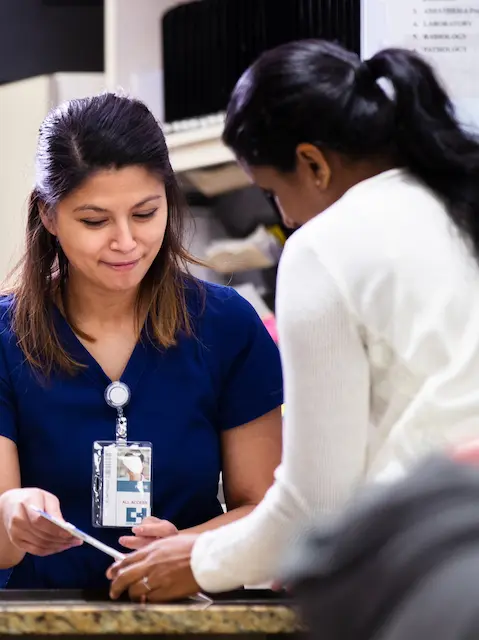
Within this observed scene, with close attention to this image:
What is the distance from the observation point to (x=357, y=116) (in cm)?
102

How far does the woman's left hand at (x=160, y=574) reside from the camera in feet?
3.43

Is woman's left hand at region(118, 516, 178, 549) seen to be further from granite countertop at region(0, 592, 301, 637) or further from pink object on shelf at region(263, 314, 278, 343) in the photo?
pink object on shelf at region(263, 314, 278, 343)

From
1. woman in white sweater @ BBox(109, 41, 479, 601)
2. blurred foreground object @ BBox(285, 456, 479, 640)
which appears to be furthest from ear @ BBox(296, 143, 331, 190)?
blurred foreground object @ BBox(285, 456, 479, 640)

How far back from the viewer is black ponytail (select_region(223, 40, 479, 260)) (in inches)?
39.8

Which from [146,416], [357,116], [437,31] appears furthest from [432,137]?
[437,31]

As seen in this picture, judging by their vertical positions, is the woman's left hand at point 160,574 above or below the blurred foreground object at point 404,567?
below

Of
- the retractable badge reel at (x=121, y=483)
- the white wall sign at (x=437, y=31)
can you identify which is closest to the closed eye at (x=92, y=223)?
the retractable badge reel at (x=121, y=483)

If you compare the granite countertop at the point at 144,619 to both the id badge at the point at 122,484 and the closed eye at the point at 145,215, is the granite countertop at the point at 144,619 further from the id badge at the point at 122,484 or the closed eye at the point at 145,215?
the closed eye at the point at 145,215

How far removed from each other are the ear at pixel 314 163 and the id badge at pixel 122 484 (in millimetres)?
517

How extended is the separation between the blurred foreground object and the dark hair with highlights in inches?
45.1

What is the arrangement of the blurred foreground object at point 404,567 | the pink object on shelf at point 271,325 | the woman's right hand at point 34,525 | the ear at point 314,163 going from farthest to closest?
the pink object on shelf at point 271,325
the woman's right hand at point 34,525
the ear at point 314,163
the blurred foreground object at point 404,567

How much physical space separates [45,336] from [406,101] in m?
0.67

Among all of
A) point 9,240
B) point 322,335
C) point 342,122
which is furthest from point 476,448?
point 9,240

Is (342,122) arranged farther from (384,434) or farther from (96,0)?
(96,0)
